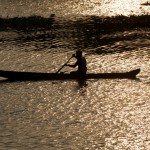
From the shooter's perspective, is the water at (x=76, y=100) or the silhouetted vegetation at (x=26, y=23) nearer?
the water at (x=76, y=100)

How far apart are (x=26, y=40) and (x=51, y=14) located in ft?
60.7

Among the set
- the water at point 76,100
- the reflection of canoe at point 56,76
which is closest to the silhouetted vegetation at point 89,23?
the water at point 76,100

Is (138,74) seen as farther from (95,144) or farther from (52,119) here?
(95,144)

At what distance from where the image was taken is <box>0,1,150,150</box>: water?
27844 millimetres

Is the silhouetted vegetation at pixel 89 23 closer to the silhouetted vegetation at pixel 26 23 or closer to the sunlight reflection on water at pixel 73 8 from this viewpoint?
the silhouetted vegetation at pixel 26 23

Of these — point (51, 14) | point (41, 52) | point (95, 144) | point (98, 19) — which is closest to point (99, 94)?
point (95, 144)

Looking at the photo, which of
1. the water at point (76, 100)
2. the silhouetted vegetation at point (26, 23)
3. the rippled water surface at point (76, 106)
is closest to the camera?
the rippled water surface at point (76, 106)

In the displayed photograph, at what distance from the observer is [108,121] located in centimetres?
3050

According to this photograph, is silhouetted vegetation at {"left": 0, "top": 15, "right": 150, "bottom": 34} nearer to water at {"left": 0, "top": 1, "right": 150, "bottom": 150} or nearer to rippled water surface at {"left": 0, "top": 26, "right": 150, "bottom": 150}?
water at {"left": 0, "top": 1, "right": 150, "bottom": 150}

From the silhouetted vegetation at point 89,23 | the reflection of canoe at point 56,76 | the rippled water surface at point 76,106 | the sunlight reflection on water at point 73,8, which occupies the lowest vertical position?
the rippled water surface at point 76,106

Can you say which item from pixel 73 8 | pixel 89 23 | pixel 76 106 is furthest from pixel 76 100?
pixel 73 8

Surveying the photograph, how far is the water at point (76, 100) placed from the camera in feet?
91.4

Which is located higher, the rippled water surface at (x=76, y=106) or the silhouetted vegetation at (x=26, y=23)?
the silhouetted vegetation at (x=26, y=23)

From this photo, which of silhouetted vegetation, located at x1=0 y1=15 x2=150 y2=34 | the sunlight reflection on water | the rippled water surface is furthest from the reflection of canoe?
the sunlight reflection on water
